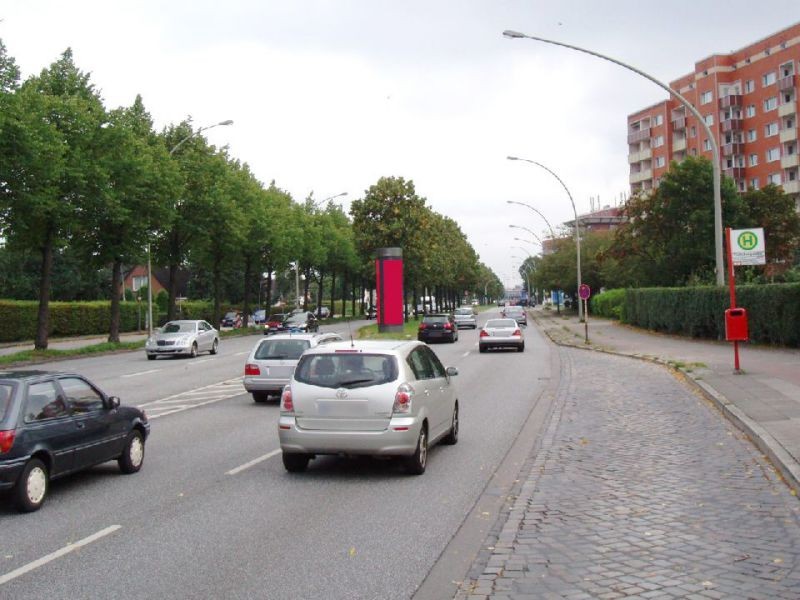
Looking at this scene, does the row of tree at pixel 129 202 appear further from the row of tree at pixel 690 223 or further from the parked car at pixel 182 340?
the row of tree at pixel 690 223

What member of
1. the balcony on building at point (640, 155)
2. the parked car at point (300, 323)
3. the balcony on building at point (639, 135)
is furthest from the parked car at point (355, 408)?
the balcony on building at point (640, 155)

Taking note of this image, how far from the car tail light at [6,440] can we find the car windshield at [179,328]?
2709 centimetres

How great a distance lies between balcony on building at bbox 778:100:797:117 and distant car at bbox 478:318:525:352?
5293 cm

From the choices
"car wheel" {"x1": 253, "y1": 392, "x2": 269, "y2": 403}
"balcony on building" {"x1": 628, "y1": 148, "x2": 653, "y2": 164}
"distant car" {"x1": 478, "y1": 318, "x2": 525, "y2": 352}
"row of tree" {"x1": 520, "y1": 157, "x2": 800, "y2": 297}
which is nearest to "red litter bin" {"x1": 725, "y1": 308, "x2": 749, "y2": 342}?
"car wheel" {"x1": 253, "y1": 392, "x2": 269, "y2": 403}

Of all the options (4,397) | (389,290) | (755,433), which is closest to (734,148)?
(389,290)

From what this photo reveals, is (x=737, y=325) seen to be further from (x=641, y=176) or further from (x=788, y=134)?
(x=641, y=176)

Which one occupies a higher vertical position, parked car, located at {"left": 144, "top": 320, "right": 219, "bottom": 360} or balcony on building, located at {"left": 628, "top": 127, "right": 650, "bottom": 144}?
balcony on building, located at {"left": 628, "top": 127, "right": 650, "bottom": 144}

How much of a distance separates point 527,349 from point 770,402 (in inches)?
857

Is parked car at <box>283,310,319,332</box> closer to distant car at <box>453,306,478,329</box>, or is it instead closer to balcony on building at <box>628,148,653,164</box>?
distant car at <box>453,306,478,329</box>

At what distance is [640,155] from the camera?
338 feet

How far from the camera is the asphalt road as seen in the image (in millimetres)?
5820

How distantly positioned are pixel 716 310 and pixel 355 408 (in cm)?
2522

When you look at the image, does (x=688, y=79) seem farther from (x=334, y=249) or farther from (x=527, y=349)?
(x=527, y=349)

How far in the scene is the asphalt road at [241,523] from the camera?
5820 mm
